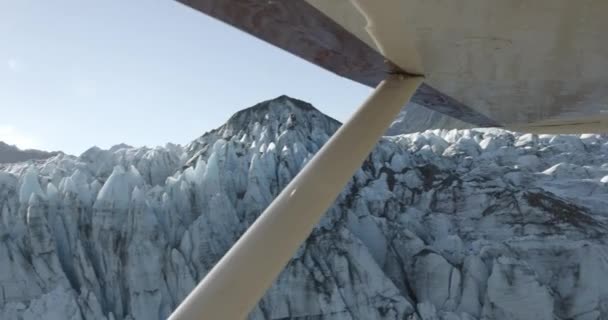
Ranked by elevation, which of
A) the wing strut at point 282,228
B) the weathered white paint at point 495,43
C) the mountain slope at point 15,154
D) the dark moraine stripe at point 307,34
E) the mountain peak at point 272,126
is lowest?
the mountain slope at point 15,154

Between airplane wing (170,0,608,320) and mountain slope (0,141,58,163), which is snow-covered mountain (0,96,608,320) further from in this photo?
mountain slope (0,141,58,163)

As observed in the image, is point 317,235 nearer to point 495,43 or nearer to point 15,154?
point 495,43

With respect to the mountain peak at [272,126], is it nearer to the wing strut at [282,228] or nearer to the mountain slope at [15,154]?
the wing strut at [282,228]

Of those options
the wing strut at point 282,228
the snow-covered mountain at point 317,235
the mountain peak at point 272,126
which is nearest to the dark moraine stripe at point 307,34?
the wing strut at point 282,228

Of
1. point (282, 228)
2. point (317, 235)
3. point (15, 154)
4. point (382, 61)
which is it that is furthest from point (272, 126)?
point (15, 154)

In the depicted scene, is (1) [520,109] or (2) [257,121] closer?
(1) [520,109]

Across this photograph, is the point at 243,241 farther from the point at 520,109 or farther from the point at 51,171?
the point at 51,171

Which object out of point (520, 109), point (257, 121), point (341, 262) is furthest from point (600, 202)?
point (520, 109)
